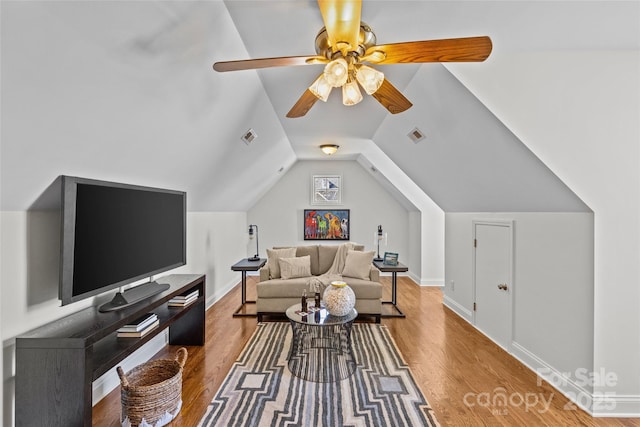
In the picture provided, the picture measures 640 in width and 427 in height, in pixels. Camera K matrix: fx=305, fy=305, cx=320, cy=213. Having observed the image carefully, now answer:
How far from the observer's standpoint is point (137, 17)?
1.35 m

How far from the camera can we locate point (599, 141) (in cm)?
204

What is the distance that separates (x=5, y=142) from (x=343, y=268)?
370 centimetres

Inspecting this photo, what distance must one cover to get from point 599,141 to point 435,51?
1.59 metres

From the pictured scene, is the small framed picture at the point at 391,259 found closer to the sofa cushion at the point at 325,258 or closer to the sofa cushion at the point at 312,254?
the sofa cushion at the point at 325,258

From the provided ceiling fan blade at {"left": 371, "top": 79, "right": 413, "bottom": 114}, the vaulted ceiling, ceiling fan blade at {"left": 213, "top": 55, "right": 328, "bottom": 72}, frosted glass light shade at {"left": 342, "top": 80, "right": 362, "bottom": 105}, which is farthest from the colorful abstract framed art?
ceiling fan blade at {"left": 213, "top": 55, "right": 328, "bottom": 72}

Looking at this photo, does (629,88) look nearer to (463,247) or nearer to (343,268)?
(463,247)

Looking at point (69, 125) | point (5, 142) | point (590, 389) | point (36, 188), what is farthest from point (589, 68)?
point (36, 188)

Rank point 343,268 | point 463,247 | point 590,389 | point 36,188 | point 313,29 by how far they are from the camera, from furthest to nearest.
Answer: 1. point 343,268
2. point 463,247
3. point 590,389
4. point 313,29
5. point 36,188

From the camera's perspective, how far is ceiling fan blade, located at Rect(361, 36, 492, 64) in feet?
4.00

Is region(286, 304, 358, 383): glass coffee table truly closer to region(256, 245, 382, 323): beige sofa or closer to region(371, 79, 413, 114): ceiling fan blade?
region(256, 245, 382, 323): beige sofa

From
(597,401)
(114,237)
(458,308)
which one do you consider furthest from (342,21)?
(458,308)

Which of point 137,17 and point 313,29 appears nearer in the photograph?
point 137,17

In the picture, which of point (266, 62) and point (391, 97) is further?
point (391, 97)

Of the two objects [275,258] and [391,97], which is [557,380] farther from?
[275,258]
